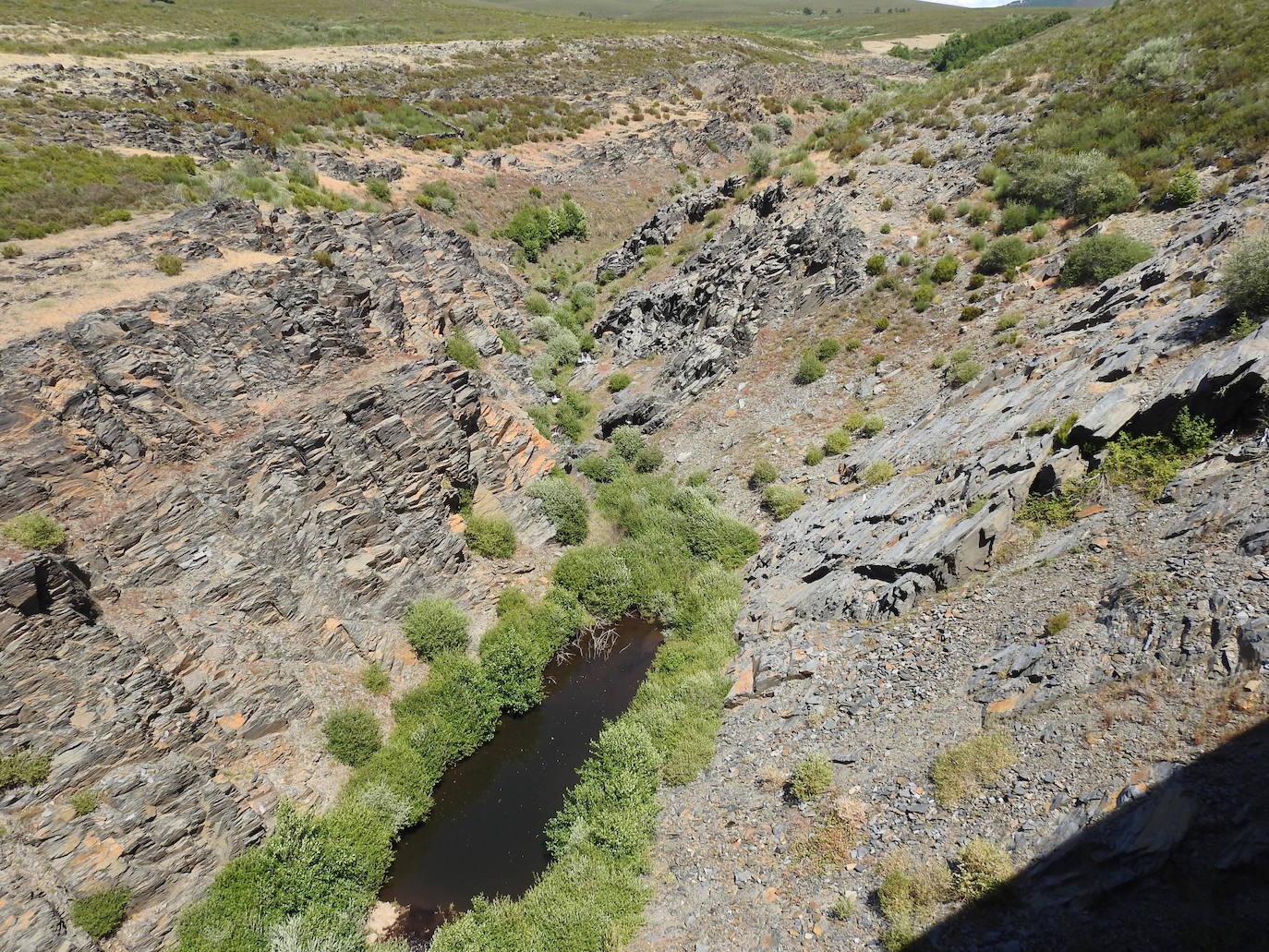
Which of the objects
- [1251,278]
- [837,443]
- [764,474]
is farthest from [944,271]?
[1251,278]

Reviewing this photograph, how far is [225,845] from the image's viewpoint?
51.2ft

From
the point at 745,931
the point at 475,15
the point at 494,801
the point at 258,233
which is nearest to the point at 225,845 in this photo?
the point at 494,801

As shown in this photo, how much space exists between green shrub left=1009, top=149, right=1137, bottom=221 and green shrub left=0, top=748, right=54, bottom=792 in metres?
41.2

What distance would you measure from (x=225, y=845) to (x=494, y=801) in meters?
7.22

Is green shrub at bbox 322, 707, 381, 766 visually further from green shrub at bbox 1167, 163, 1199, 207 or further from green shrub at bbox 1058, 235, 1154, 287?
green shrub at bbox 1167, 163, 1199, 207

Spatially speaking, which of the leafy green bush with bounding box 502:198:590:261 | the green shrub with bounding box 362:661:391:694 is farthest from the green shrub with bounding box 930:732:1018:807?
the leafy green bush with bounding box 502:198:590:261

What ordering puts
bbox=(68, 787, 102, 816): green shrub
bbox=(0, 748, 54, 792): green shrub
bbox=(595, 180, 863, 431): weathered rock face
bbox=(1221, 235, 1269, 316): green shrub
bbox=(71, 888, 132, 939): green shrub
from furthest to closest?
bbox=(595, 180, 863, 431): weathered rock face → bbox=(1221, 235, 1269, 316): green shrub → bbox=(68, 787, 102, 816): green shrub → bbox=(0, 748, 54, 792): green shrub → bbox=(71, 888, 132, 939): green shrub

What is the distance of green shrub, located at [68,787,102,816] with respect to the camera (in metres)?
14.1

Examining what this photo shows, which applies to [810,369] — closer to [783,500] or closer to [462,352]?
[783,500]

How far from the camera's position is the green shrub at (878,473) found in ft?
74.0

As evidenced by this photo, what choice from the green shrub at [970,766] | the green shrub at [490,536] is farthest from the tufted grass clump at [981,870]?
the green shrub at [490,536]

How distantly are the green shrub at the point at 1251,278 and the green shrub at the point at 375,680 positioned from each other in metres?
28.2

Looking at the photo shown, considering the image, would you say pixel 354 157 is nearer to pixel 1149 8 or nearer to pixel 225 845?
pixel 225 845

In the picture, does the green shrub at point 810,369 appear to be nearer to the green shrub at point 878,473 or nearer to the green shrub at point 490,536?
the green shrub at point 878,473
